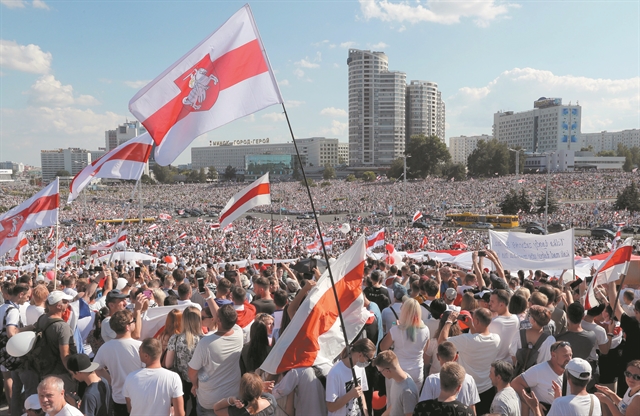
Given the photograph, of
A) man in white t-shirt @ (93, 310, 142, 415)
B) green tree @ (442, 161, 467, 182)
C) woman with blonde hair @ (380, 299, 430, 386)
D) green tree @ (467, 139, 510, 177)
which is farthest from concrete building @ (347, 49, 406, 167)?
man in white t-shirt @ (93, 310, 142, 415)

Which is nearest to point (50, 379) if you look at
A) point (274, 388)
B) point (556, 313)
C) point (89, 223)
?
point (274, 388)

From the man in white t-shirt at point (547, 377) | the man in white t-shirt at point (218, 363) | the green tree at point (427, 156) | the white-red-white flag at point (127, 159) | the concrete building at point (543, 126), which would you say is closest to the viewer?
the man in white t-shirt at point (547, 377)

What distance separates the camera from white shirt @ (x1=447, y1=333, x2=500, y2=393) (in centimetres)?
420

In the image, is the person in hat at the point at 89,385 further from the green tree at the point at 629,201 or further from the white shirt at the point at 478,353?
the green tree at the point at 629,201

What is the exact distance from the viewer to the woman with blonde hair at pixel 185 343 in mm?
4172

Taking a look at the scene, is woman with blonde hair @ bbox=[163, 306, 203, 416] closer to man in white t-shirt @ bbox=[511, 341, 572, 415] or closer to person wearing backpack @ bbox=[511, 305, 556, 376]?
man in white t-shirt @ bbox=[511, 341, 572, 415]

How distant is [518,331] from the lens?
4.55 m

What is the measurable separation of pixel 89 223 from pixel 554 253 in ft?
150

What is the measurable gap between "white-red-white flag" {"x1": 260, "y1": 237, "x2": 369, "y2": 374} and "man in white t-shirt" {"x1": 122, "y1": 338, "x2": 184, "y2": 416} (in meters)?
0.69

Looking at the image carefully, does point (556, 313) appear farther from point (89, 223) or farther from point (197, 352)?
point (89, 223)

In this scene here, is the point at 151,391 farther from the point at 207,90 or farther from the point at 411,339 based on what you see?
the point at 207,90

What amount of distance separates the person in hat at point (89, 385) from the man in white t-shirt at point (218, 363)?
676 millimetres

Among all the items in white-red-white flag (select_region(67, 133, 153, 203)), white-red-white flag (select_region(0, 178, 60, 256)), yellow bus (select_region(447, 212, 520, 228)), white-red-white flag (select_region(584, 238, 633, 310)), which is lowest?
yellow bus (select_region(447, 212, 520, 228))

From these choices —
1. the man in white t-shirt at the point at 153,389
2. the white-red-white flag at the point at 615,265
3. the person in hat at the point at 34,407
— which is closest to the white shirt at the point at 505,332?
the white-red-white flag at the point at 615,265
